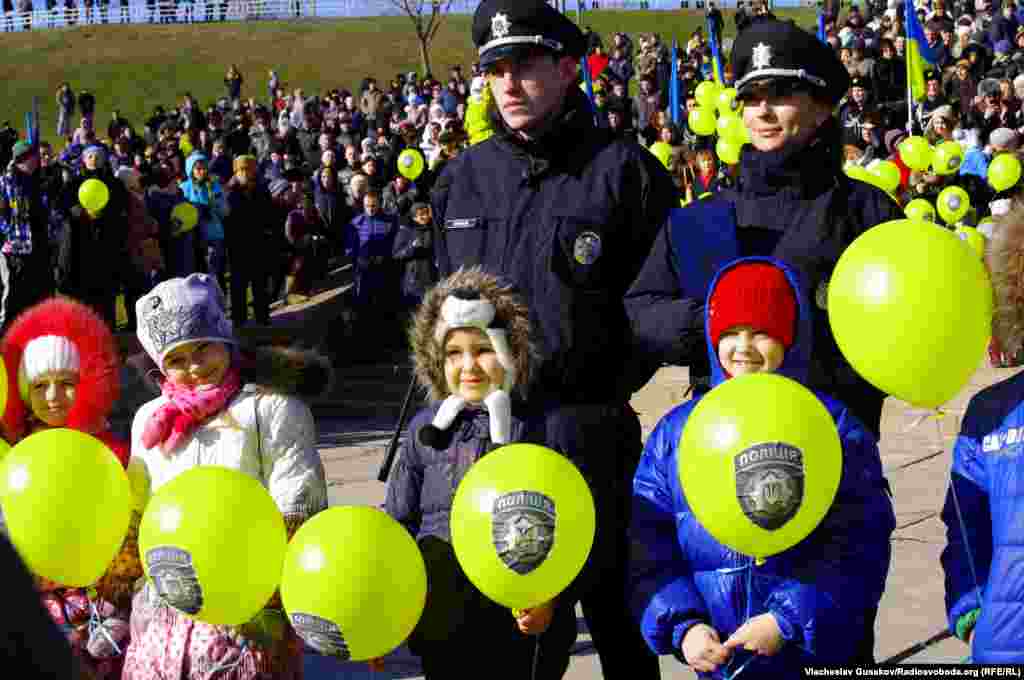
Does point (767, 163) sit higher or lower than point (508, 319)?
higher

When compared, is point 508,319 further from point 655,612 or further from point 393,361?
point 393,361

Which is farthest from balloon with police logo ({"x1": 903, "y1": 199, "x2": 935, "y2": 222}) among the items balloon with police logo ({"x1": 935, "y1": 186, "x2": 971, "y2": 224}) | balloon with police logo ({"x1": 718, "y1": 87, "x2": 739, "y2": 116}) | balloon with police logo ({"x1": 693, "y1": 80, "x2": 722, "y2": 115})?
balloon with police logo ({"x1": 693, "y1": 80, "x2": 722, "y2": 115})

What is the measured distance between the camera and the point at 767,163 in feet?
11.7

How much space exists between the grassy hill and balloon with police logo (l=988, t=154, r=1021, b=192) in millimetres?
31792

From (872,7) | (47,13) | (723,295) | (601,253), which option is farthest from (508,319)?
(47,13)

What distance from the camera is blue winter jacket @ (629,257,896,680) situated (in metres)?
3.11

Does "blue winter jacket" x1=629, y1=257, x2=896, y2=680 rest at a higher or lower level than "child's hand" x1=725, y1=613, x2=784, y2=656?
higher

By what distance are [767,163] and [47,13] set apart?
57.8 m

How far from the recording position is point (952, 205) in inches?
494

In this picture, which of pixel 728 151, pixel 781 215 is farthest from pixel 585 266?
pixel 728 151

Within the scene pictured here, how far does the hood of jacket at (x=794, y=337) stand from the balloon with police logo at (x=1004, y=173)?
10831 mm

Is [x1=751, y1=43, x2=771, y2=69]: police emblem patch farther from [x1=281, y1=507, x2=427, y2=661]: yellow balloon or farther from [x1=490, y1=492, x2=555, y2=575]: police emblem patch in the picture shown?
[x1=281, y1=507, x2=427, y2=661]: yellow balloon

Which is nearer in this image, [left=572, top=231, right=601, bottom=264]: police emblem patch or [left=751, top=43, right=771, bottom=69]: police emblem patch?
[left=751, top=43, right=771, bottom=69]: police emblem patch

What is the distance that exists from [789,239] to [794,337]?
0.35m
